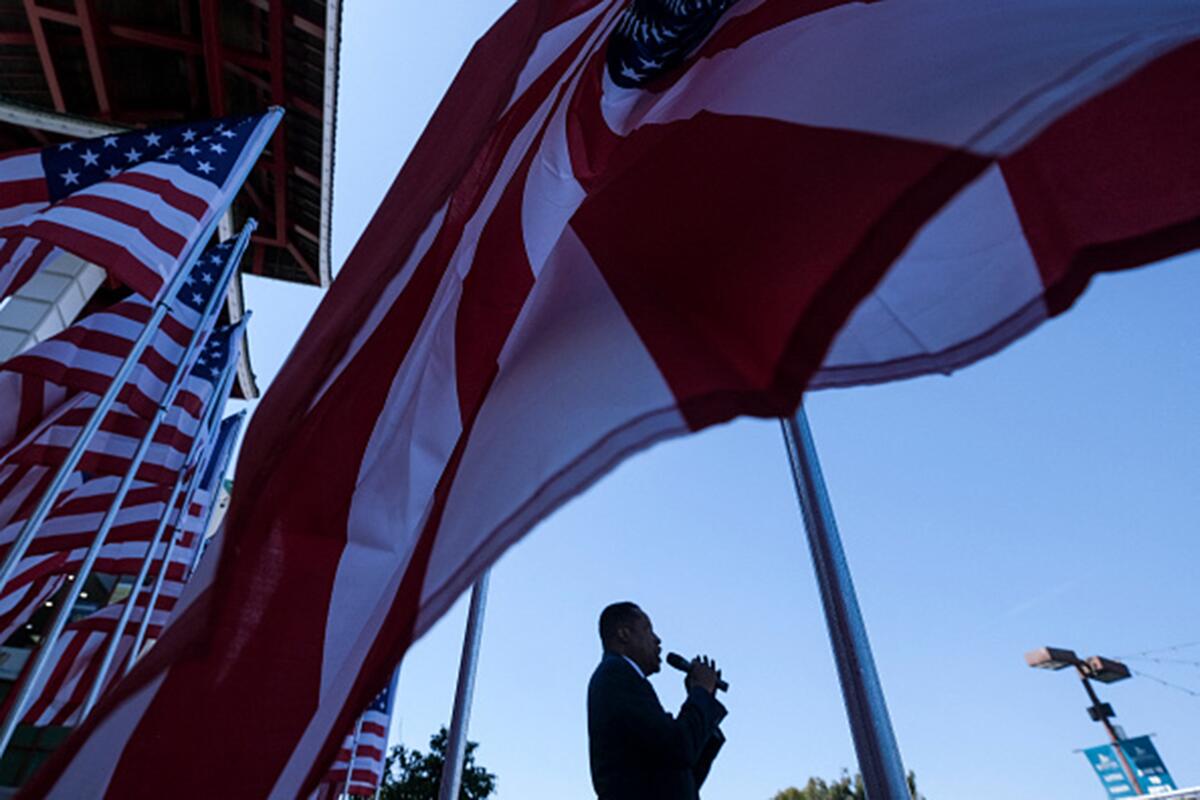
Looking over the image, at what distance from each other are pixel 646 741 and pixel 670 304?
5.29ft

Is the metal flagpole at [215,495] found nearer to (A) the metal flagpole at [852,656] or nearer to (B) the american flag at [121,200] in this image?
(B) the american flag at [121,200]

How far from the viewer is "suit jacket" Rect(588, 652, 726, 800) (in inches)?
89.9

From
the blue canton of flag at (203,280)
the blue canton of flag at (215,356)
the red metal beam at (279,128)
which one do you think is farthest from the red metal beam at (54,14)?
the blue canton of flag at (215,356)

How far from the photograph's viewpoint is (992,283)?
1.09m

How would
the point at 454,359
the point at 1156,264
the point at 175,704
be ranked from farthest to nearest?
the point at 454,359 → the point at 175,704 → the point at 1156,264

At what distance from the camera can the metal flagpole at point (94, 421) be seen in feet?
14.2

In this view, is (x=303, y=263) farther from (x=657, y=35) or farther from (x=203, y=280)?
(x=657, y=35)

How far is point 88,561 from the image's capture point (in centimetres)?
531

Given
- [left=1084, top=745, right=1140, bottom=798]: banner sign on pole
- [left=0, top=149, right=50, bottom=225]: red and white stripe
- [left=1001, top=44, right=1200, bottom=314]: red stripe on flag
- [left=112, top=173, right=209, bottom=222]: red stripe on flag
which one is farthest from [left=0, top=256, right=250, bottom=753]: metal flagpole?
[left=1084, top=745, right=1140, bottom=798]: banner sign on pole

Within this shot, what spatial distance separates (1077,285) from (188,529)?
905 centimetres

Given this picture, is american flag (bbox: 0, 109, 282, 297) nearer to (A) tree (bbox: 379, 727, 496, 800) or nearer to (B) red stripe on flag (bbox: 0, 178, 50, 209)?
(B) red stripe on flag (bbox: 0, 178, 50, 209)

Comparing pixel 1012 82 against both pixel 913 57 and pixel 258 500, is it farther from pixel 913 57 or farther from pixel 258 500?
pixel 258 500

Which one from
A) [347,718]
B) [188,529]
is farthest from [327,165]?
[347,718]

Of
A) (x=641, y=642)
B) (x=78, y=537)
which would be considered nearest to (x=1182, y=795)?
(x=641, y=642)
